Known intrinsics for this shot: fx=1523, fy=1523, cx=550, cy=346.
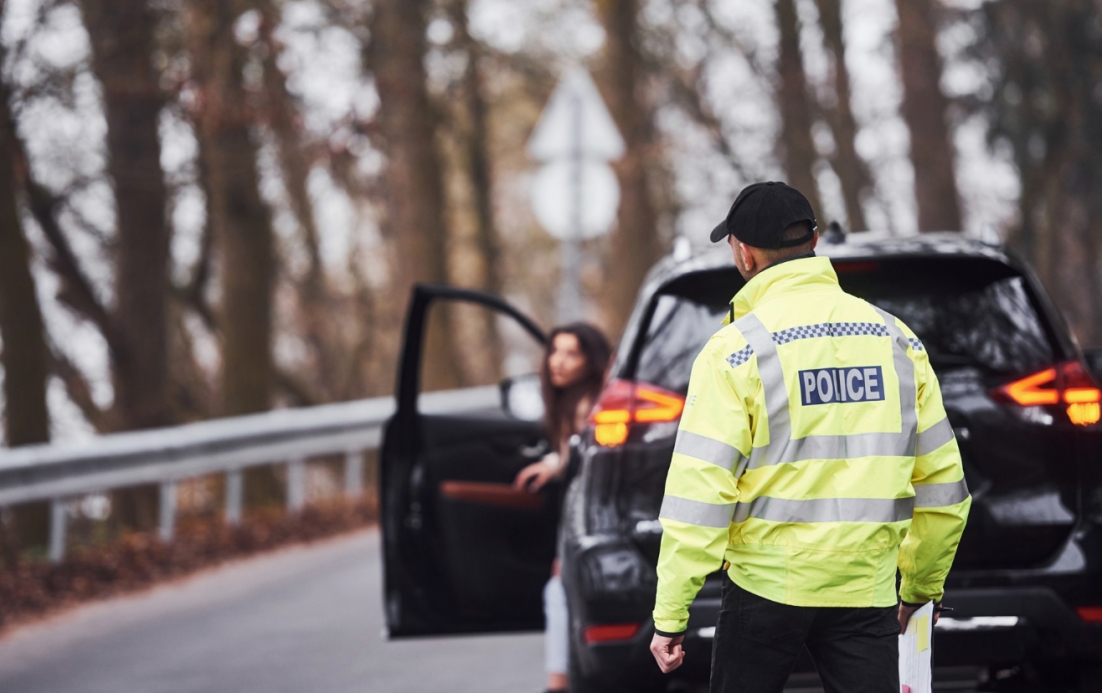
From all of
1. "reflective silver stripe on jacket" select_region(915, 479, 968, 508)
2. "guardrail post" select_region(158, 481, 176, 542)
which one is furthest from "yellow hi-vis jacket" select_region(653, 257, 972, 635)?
"guardrail post" select_region(158, 481, 176, 542)

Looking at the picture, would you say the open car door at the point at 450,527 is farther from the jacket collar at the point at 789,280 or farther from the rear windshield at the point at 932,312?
the jacket collar at the point at 789,280

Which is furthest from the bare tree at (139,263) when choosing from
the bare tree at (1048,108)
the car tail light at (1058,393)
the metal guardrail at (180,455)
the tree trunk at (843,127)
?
the bare tree at (1048,108)

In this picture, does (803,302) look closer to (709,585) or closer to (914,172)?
(709,585)

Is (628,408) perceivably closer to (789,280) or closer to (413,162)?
(789,280)

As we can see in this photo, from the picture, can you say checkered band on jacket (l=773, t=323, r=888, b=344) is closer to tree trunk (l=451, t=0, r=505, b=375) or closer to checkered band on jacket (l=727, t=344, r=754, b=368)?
checkered band on jacket (l=727, t=344, r=754, b=368)

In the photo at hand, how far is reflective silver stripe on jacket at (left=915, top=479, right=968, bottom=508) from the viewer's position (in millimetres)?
3441

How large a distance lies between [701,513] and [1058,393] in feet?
6.21

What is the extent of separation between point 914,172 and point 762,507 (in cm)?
1623

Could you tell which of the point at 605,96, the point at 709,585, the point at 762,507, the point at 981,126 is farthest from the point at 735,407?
the point at 981,126

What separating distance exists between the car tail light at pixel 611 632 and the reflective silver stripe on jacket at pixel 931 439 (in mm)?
1436

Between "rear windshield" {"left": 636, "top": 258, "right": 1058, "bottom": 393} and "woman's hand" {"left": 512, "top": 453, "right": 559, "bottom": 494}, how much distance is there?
4.61 ft

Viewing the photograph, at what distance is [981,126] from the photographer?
2172 centimetres

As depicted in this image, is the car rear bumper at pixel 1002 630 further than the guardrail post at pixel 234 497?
No

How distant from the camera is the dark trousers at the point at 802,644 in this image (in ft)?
10.8
